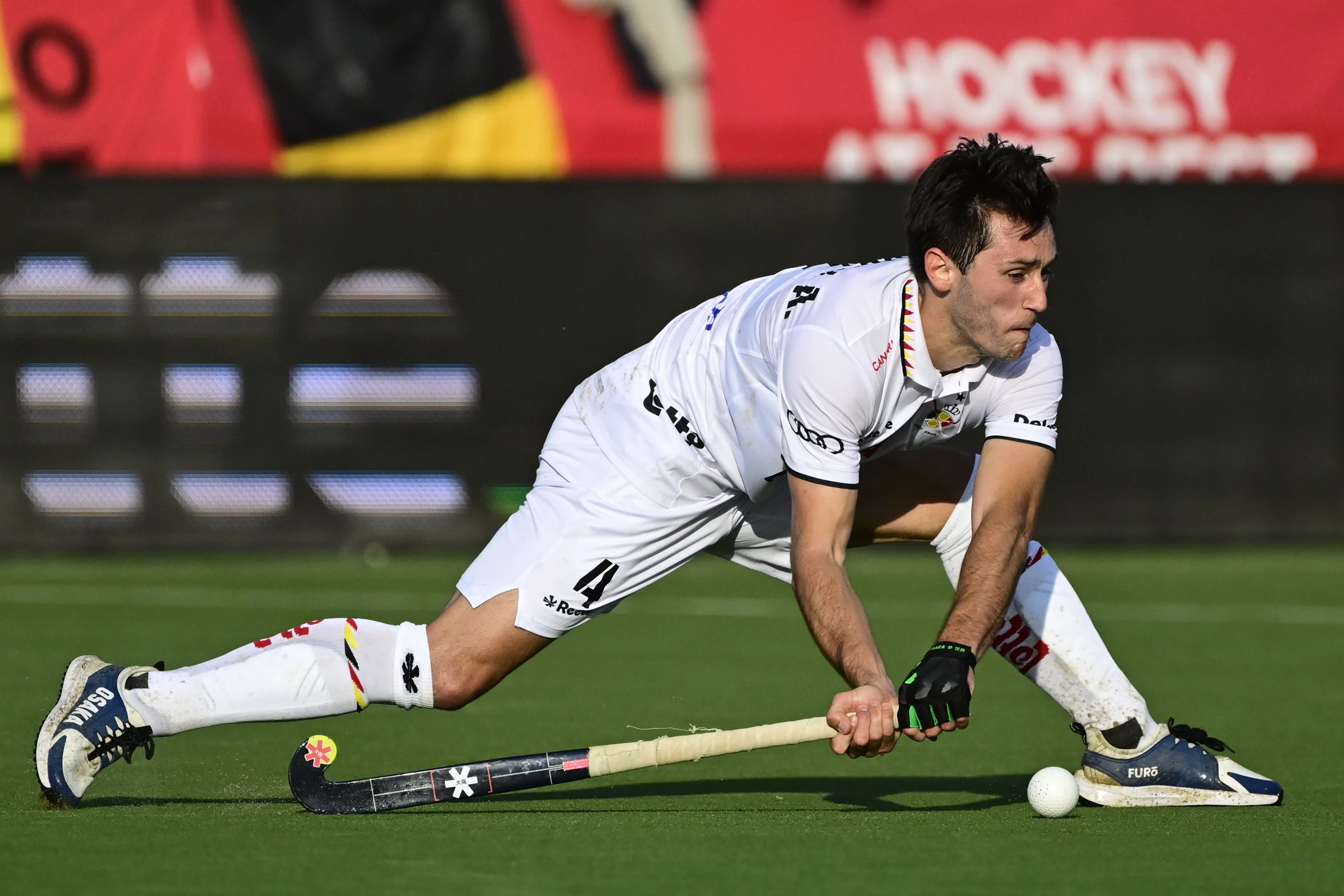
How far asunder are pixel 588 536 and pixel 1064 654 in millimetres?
1230

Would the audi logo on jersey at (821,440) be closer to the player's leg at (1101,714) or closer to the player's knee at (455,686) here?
the player's leg at (1101,714)

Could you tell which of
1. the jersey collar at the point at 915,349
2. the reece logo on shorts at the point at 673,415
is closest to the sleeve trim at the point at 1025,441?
the jersey collar at the point at 915,349

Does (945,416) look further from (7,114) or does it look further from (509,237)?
(7,114)

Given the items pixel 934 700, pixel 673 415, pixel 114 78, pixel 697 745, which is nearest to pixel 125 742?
pixel 697 745

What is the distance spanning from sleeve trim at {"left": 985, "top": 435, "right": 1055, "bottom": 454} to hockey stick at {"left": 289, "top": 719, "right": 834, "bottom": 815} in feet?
2.77

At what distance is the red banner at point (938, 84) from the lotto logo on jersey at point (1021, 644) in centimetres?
751

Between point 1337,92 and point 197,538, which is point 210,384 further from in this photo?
point 1337,92

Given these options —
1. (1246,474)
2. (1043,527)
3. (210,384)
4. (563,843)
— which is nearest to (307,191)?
(210,384)

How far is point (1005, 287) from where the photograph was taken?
15.3ft

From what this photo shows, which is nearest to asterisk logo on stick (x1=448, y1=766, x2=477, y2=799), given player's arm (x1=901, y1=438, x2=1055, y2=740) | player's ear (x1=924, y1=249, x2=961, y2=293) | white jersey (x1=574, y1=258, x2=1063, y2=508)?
white jersey (x1=574, y1=258, x2=1063, y2=508)

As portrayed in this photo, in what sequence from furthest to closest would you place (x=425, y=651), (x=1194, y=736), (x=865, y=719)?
(x=1194, y=736) → (x=425, y=651) → (x=865, y=719)

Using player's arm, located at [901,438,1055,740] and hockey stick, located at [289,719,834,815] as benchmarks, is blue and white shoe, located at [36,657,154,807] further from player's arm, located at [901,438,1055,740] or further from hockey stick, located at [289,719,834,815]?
player's arm, located at [901,438,1055,740]

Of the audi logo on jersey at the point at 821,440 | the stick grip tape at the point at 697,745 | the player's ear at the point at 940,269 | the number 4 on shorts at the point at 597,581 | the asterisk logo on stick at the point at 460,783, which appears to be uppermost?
the player's ear at the point at 940,269

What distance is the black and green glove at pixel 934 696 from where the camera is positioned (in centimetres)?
446
